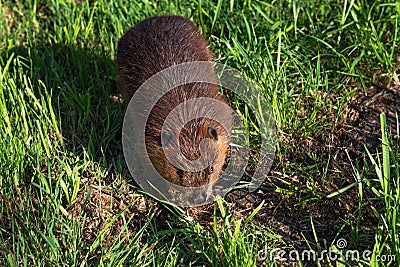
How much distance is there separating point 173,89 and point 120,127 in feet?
2.47

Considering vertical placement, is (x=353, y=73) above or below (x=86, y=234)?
above

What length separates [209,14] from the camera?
5672 mm

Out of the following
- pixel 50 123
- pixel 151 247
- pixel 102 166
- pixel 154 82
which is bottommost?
pixel 151 247

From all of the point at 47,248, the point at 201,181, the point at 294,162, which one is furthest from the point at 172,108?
the point at 47,248

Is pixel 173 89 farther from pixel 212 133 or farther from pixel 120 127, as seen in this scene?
pixel 120 127

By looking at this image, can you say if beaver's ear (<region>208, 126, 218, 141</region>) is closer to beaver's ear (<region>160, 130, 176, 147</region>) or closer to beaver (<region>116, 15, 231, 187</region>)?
beaver (<region>116, 15, 231, 187</region>)

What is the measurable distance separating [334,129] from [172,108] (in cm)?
139

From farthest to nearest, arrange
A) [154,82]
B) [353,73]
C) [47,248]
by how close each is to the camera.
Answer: [353,73]
[154,82]
[47,248]

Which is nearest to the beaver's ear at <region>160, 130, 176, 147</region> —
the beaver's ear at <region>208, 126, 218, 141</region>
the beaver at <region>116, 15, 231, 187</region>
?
the beaver at <region>116, 15, 231, 187</region>

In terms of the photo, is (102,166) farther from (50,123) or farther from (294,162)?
(294,162)

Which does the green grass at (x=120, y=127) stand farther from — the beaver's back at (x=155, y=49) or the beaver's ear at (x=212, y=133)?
the beaver's ear at (x=212, y=133)

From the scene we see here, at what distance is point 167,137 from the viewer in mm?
4391

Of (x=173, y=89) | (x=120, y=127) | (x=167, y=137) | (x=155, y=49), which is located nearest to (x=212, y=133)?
(x=167, y=137)

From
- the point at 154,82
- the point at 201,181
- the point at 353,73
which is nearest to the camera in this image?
the point at 201,181
